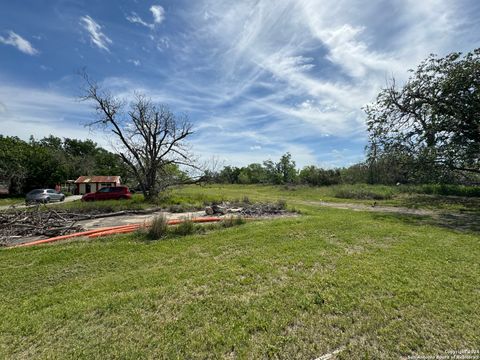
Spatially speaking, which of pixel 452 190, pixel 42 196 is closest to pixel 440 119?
pixel 452 190

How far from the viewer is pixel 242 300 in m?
3.16

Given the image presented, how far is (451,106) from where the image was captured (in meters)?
14.0

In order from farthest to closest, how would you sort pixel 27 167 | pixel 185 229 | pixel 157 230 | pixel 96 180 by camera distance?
pixel 96 180 < pixel 27 167 < pixel 185 229 < pixel 157 230

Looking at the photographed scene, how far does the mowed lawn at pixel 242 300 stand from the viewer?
90.9 inches

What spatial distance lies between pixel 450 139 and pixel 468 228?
9.72m

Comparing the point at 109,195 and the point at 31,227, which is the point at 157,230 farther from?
the point at 109,195

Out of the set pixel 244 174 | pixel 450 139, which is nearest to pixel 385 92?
pixel 450 139

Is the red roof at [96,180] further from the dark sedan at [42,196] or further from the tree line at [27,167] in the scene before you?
the dark sedan at [42,196]

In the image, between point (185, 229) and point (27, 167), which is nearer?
point (185, 229)

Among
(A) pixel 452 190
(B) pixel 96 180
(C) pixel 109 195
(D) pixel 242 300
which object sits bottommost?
(D) pixel 242 300

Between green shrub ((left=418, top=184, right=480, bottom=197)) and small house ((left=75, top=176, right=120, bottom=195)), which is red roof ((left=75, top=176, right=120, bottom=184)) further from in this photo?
green shrub ((left=418, top=184, right=480, bottom=197))

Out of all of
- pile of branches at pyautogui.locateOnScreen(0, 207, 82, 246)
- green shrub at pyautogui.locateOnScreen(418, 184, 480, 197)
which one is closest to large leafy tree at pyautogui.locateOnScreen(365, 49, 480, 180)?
green shrub at pyautogui.locateOnScreen(418, 184, 480, 197)

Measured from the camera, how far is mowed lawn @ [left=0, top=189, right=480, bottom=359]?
7.57 feet

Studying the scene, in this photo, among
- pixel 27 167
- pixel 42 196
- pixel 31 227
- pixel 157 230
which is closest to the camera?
pixel 157 230
